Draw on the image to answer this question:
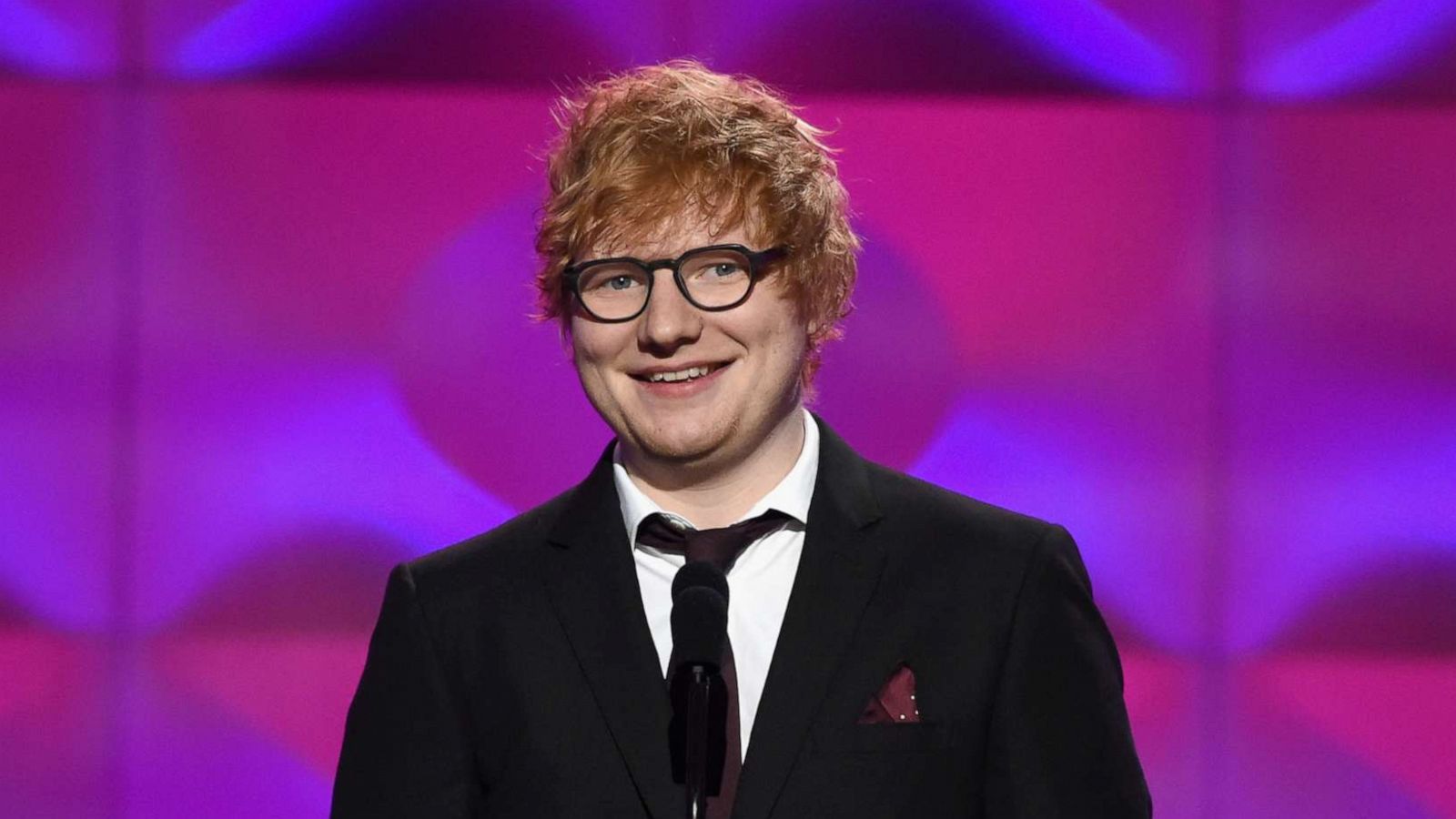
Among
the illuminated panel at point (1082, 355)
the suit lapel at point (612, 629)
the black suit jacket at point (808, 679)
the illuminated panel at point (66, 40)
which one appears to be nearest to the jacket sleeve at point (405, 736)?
the black suit jacket at point (808, 679)

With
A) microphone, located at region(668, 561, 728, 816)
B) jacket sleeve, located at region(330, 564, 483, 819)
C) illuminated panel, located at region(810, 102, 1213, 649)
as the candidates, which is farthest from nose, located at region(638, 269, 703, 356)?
illuminated panel, located at region(810, 102, 1213, 649)

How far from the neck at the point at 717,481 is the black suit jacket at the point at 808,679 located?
0.18ft

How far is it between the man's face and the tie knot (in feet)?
0.23

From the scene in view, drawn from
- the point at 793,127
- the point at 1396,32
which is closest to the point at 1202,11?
the point at 1396,32

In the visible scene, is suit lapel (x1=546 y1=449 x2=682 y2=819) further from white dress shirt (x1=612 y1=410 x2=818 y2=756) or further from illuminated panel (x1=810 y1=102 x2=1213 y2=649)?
illuminated panel (x1=810 y1=102 x2=1213 y2=649)

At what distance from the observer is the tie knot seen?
1772mm

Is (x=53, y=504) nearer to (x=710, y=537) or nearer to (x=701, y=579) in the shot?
(x=710, y=537)

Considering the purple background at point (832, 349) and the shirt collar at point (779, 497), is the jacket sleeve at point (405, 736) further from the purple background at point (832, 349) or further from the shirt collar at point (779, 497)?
the purple background at point (832, 349)

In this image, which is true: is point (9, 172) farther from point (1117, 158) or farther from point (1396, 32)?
point (1396, 32)

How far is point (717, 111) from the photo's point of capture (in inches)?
73.1

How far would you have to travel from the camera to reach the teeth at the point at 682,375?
1.76m

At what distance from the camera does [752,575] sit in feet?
5.92

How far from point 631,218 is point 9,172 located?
1560 mm

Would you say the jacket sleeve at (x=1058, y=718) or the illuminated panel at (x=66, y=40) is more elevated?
the illuminated panel at (x=66, y=40)
